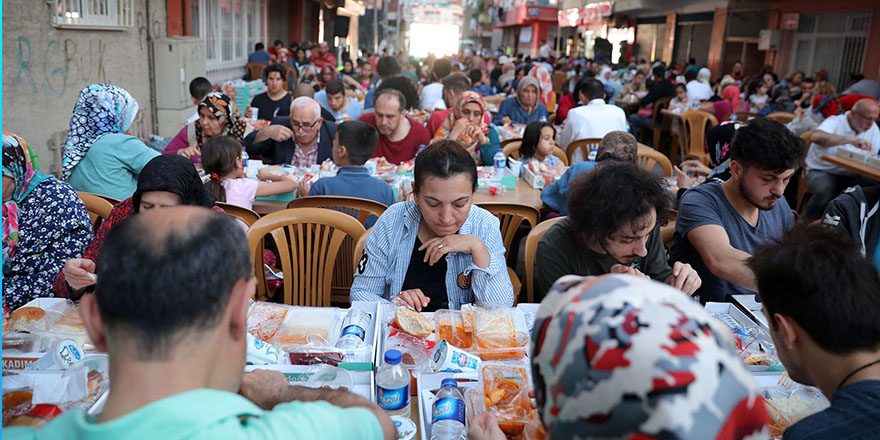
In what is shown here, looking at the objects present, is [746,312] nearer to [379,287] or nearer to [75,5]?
[379,287]

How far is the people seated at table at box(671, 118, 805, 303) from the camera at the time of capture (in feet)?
9.53

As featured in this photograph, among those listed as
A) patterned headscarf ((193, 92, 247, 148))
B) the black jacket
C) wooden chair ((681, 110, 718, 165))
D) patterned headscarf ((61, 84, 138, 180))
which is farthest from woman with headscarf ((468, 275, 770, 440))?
wooden chair ((681, 110, 718, 165))

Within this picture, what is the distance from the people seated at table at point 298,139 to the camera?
583 cm

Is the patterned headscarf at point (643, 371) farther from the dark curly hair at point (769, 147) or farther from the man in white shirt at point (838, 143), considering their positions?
the man in white shirt at point (838, 143)

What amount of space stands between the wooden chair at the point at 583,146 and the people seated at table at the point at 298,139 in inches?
98.0

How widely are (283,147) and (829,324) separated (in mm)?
5236

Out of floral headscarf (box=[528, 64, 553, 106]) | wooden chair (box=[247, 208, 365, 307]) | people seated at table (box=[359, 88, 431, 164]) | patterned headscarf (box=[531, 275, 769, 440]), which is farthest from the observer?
floral headscarf (box=[528, 64, 553, 106])

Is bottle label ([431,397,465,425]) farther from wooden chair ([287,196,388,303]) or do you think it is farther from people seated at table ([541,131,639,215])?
people seated at table ([541,131,639,215])

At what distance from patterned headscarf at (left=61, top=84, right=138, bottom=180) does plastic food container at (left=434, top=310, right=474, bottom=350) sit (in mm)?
3121

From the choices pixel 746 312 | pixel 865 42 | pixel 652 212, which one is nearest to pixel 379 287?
pixel 652 212

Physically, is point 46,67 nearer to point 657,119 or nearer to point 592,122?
point 592,122

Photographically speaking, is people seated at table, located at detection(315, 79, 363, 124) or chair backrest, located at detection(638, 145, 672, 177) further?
people seated at table, located at detection(315, 79, 363, 124)

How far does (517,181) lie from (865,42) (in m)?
12.2

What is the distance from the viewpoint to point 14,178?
9.55ft
